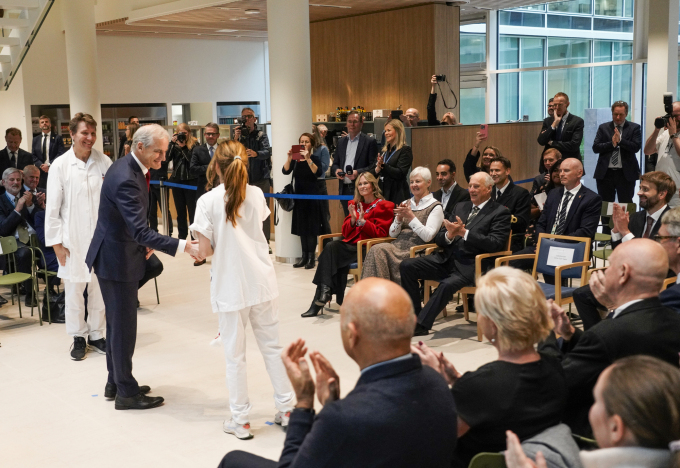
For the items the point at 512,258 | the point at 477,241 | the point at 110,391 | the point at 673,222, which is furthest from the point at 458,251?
the point at 110,391

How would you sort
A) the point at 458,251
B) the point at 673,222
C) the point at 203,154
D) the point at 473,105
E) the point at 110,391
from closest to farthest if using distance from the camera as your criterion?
1. the point at 673,222
2. the point at 110,391
3. the point at 458,251
4. the point at 203,154
5. the point at 473,105

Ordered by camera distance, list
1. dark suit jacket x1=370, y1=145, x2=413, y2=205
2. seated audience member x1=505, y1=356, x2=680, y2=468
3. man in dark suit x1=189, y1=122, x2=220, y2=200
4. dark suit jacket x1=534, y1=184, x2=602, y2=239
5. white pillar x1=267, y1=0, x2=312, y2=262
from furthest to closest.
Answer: man in dark suit x1=189, y1=122, x2=220, y2=200 < white pillar x1=267, y1=0, x2=312, y2=262 < dark suit jacket x1=370, y1=145, x2=413, y2=205 < dark suit jacket x1=534, y1=184, x2=602, y2=239 < seated audience member x1=505, y1=356, x2=680, y2=468

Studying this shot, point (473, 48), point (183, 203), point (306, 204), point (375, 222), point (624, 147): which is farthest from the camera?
point (473, 48)

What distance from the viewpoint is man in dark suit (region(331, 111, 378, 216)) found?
8195mm

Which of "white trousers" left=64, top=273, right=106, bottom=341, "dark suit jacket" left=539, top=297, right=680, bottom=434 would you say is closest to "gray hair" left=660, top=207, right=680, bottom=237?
"dark suit jacket" left=539, top=297, right=680, bottom=434

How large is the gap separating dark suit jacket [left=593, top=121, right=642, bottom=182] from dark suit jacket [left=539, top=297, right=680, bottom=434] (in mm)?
5991

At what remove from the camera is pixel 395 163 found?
24.7 ft

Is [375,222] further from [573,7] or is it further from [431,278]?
Answer: [573,7]

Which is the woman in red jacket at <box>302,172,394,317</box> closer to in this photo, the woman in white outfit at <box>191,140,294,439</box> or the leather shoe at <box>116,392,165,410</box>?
the leather shoe at <box>116,392,165,410</box>

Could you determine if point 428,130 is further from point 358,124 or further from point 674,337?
point 674,337

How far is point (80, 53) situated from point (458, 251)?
9.50 metres

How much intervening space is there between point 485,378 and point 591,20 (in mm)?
12293

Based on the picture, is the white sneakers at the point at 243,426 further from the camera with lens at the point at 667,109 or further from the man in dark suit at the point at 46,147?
the man in dark suit at the point at 46,147

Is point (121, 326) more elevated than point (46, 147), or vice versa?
point (46, 147)
